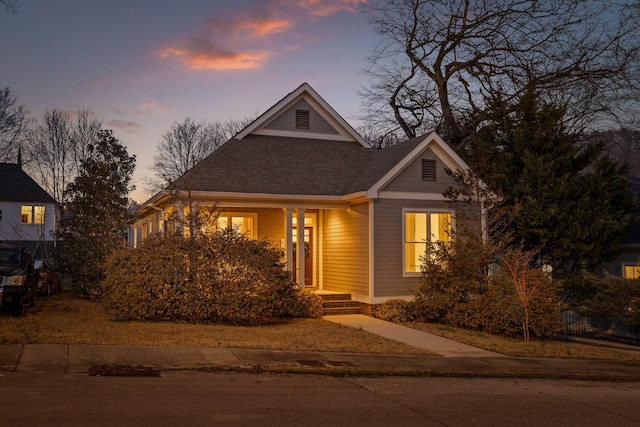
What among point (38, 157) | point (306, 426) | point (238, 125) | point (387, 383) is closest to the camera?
point (306, 426)

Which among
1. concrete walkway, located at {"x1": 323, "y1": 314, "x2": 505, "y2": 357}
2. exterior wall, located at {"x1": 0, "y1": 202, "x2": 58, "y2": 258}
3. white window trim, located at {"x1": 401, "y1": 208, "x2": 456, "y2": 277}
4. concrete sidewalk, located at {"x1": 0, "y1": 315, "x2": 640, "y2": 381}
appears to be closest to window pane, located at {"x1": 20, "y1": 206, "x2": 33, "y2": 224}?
exterior wall, located at {"x1": 0, "y1": 202, "x2": 58, "y2": 258}

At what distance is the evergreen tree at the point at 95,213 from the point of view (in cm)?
2131

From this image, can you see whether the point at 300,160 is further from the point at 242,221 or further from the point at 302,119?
the point at 242,221

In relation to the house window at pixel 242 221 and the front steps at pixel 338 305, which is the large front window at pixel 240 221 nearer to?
the house window at pixel 242 221

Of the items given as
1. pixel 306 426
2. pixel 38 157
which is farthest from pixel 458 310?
pixel 38 157

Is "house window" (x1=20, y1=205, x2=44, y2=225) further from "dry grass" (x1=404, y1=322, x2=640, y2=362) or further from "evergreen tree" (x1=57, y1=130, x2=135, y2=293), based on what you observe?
"dry grass" (x1=404, y1=322, x2=640, y2=362)

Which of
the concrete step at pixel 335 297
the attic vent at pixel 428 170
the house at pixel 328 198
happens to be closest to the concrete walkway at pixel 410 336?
the concrete step at pixel 335 297

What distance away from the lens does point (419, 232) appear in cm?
1919

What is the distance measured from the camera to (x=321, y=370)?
10.1 meters

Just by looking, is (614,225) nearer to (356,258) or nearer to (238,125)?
(356,258)

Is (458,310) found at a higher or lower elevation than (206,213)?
lower

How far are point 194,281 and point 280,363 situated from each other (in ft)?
17.0

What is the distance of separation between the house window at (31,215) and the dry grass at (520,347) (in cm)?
3553

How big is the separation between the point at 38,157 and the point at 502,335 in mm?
36410
